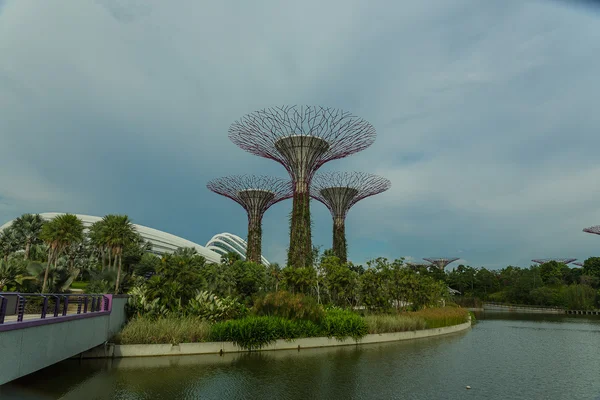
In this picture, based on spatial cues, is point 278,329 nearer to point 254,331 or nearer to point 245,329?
point 254,331

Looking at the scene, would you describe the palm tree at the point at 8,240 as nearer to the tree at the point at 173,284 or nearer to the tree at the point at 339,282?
the tree at the point at 173,284

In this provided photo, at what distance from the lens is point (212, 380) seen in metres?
13.4

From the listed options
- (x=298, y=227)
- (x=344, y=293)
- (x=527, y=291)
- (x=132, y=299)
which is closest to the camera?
(x=132, y=299)

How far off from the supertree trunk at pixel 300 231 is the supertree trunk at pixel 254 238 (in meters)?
14.2

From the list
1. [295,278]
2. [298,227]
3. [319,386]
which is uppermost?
[298,227]

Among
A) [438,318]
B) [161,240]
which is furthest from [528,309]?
[161,240]

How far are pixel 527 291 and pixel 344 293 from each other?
189 feet

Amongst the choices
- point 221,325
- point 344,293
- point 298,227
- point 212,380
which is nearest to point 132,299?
point 221,325

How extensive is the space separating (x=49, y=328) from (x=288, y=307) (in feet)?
37.4

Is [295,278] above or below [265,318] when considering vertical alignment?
above

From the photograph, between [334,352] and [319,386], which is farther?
[334,352]

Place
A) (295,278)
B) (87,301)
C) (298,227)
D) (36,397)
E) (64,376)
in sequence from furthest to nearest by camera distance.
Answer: (298,227) < (295,278) < (87,301) < (64,376) < (36,397)

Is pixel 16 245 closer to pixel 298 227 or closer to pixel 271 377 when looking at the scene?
pixel 298 227

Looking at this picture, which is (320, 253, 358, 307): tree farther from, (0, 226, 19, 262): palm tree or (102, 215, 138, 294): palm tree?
(0, 226, 19, 262): palm tree
